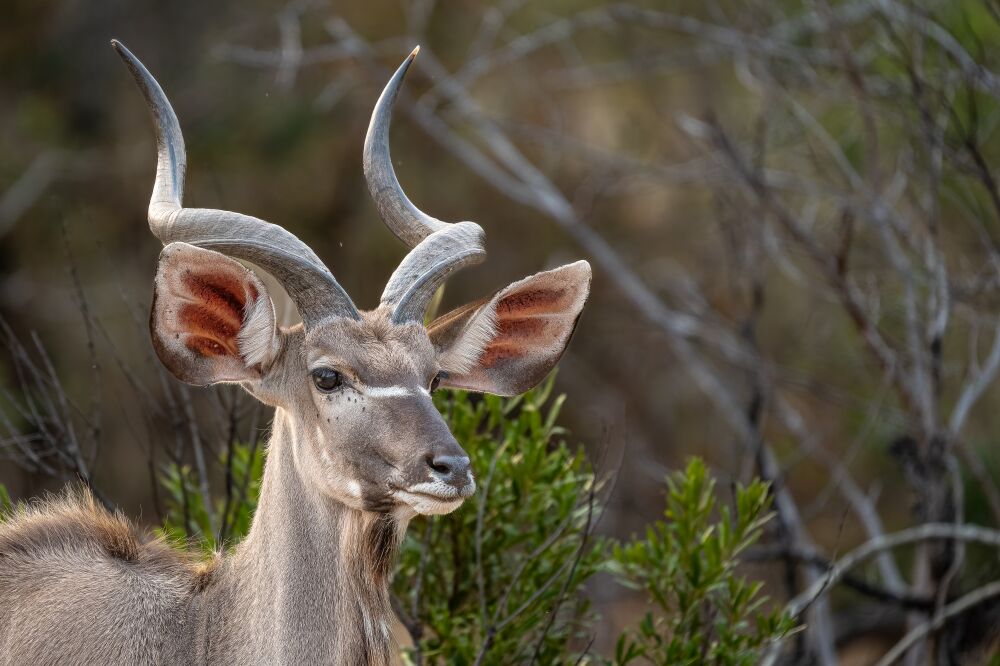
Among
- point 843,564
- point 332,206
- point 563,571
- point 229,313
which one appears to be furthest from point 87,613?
point 332,206

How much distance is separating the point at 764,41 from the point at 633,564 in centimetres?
382

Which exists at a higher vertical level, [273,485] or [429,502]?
[429,502]

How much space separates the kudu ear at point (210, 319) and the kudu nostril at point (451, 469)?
2.34 feet

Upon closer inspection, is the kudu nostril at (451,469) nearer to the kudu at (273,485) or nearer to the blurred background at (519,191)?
the kudu at (273,485)

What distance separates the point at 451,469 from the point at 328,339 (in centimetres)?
60

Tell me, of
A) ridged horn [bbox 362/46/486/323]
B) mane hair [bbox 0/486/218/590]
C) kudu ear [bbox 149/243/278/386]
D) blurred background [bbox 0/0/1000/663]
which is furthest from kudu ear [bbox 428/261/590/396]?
blurred background [bbox 0/0/1000/663]

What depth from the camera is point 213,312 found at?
4121 mm

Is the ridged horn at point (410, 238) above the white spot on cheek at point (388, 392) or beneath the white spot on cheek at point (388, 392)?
above

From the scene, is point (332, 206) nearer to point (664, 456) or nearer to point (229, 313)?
point (664, 456)

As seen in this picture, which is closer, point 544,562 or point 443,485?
point 443,485

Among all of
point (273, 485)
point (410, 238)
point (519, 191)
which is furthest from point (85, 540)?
point (519, 191)

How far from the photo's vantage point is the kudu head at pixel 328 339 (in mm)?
3893

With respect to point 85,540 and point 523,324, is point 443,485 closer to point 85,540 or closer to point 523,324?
point 523,324

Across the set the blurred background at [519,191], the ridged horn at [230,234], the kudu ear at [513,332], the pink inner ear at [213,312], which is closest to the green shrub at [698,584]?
the kudu ear at [513,332]
